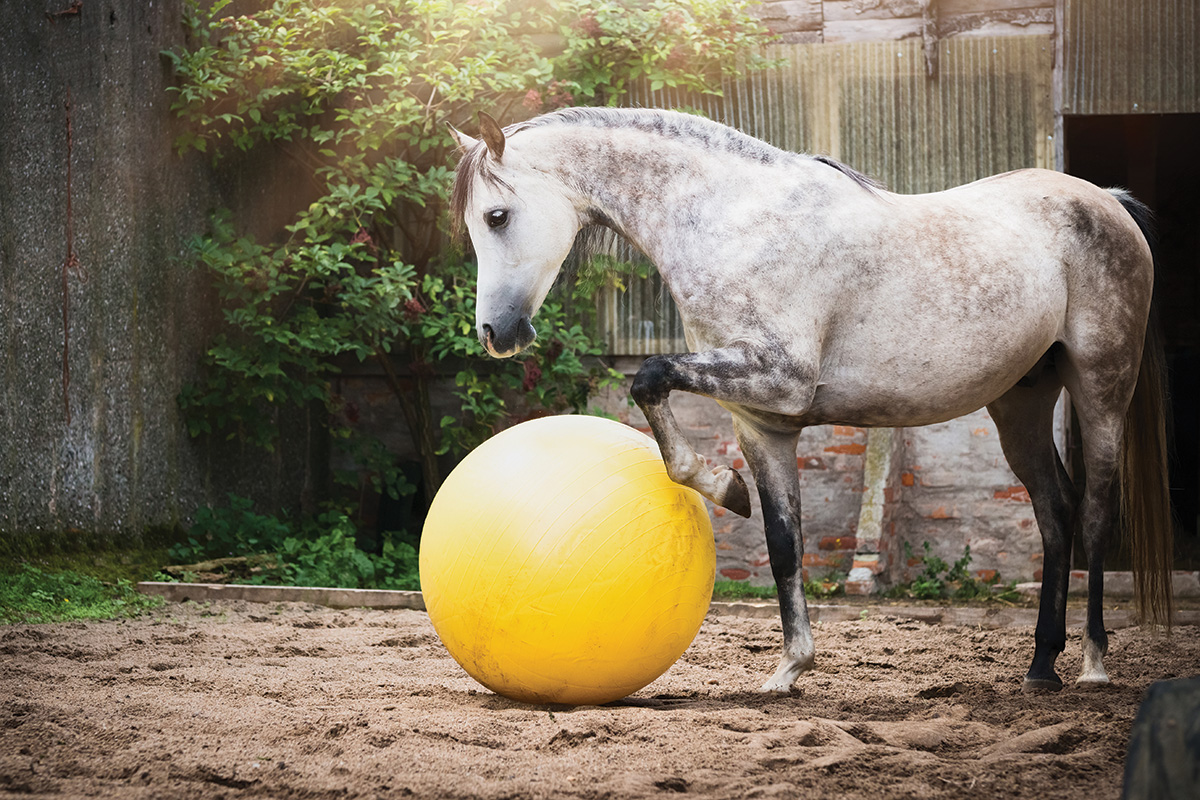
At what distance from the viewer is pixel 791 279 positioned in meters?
3.44

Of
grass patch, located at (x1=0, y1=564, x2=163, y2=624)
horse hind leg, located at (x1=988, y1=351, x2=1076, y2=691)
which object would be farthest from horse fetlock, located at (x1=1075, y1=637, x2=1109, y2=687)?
grass patch, located at (x1=0, y1=564, x2=163, y2=624)

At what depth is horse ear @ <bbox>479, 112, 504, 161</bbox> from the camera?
336 cm

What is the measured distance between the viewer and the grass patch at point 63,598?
16.6 ft

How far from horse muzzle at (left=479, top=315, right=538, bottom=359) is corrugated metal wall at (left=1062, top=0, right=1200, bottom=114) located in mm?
5404

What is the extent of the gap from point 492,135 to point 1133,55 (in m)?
5.68

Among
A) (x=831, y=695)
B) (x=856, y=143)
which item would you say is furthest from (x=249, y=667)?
(x=856, y=143)

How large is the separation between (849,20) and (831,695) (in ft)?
18.3

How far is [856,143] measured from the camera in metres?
7.45

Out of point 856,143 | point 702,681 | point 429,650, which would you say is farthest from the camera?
point 856,143

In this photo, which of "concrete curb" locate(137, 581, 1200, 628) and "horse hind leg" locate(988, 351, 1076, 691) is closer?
"horse hind leg" locate(988, 351, 1076, 691)

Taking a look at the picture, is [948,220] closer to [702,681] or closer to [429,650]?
[702,681]

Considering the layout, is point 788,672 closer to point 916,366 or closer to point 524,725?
point 524,725

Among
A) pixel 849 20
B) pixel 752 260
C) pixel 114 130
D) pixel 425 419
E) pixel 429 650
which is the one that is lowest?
pixel 429 650

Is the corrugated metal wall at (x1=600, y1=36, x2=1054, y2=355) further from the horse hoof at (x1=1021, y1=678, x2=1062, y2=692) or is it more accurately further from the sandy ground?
the horse hoof at (x1=1021, y1=678, x2=1062, y2=692)
